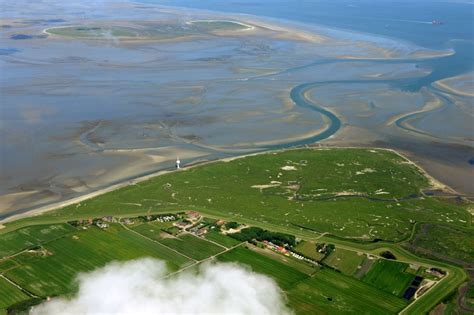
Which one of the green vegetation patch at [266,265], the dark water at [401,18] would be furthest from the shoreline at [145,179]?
the dark water at [401,18]

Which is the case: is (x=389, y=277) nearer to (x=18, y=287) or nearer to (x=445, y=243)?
(x=445, y=243)

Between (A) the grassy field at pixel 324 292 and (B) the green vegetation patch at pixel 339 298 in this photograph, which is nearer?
(B) the green vegetation patch at pixel 339 298

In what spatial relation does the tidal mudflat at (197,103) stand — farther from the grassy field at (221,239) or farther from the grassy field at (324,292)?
the grassy field at (324,292)

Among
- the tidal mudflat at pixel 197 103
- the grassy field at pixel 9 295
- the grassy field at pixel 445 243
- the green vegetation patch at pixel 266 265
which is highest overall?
the tidal mudflat at pixel 197 103

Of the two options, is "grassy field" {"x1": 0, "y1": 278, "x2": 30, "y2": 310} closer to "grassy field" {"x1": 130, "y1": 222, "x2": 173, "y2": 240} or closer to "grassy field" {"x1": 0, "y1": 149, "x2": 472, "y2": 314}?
"grassy field" {"x1": 0, "y1": 149, "x2": 472, "y2": 314}

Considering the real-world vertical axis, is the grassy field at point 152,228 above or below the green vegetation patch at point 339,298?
above

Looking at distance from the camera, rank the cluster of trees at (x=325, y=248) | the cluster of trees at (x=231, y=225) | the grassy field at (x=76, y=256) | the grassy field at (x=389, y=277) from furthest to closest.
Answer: the cluster of trees at (x=231, y=225) < the cluster of trees at (x=325, y=248) < the grassy field at (x=389, y=277) < the grassy field at (x=76, y=256)

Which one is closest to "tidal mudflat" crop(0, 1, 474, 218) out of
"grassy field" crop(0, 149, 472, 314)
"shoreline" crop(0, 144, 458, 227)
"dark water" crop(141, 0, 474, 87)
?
"shoreline" crop(0, 144, 458, 227)

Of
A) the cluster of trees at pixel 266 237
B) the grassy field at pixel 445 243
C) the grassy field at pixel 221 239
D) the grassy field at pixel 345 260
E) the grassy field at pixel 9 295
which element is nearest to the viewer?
the grassy field at pixel 9 295
